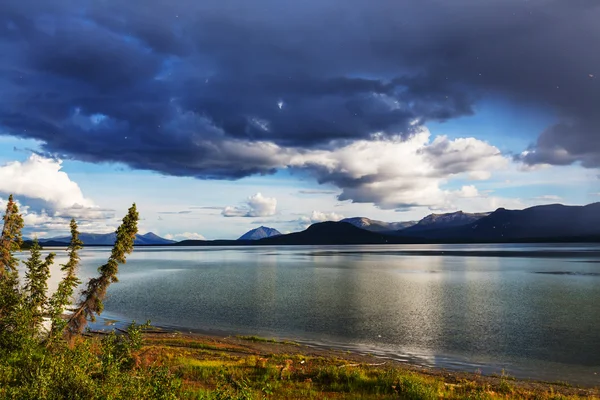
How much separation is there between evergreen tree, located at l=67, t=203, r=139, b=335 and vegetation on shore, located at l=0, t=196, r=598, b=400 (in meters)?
0.10

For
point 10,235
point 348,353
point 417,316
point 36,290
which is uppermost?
point 10,235

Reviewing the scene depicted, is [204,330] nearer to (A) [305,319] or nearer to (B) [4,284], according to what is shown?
(A) [305,319]

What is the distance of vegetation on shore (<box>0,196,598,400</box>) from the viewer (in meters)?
13.1

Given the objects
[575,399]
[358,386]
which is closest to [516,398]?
[575,399]

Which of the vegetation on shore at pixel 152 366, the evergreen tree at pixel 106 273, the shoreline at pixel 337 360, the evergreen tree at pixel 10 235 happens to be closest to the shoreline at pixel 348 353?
the shoreline at pixel 337 360

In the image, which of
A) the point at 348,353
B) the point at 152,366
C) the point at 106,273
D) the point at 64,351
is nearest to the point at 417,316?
the point at 348,353

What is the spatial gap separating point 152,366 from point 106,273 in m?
29.3

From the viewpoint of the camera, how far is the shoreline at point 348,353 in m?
33.5

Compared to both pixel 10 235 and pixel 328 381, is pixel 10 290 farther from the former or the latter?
pixel 328 381

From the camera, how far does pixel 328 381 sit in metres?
29.1

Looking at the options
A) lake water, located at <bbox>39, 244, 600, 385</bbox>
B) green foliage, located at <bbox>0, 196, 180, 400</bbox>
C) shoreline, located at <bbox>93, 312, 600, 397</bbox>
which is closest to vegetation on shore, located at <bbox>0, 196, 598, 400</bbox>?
green foliage, located at <bbox>0, 196, 180, 400</bbox>

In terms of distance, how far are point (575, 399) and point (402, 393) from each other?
11948 millimetres

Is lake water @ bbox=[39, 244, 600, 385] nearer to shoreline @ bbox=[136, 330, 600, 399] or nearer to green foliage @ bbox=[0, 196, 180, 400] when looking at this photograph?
shoreline @ bbox=[136, 330, 600, 399]

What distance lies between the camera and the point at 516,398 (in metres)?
26.5
